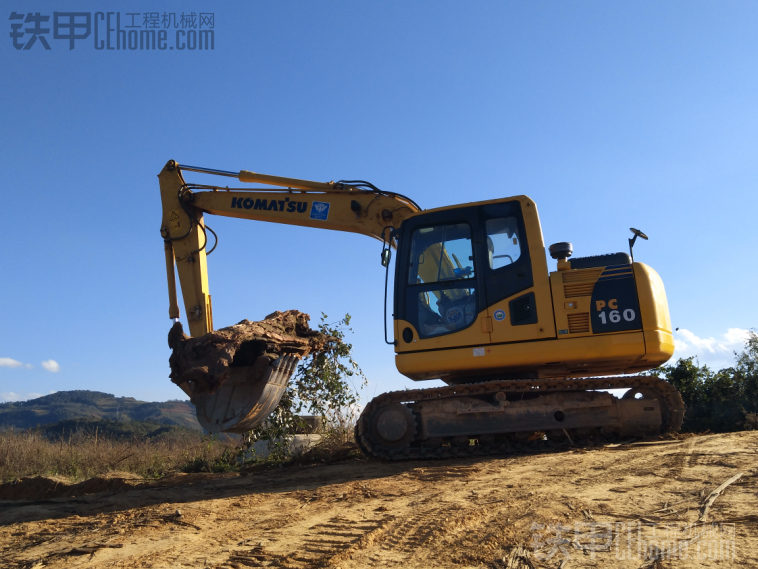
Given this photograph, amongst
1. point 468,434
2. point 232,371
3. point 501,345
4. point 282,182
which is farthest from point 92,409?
point 501,345

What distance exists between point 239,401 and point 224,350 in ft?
2.32

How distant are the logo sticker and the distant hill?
4617 centimetres

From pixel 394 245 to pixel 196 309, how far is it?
3087 millimetres

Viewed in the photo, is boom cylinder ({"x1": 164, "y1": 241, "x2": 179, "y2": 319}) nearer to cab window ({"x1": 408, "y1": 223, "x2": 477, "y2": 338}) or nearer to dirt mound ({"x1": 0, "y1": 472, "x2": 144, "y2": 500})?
dirt mound ({"x1": 0, "y1": 472, "x2": 144, "y2": 500})

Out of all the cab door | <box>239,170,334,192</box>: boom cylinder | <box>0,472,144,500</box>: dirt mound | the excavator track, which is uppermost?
<box>239,170,334,192</box>: boom cylinder

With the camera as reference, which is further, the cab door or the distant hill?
the distant hill

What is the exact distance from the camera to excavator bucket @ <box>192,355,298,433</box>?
6754 millimetres

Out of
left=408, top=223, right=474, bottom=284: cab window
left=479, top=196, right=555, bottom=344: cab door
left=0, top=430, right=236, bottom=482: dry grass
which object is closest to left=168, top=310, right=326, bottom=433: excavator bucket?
left=408, top=223, right=474, bottom=284: cab window

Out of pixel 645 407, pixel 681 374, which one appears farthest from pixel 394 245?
pixel 681 374

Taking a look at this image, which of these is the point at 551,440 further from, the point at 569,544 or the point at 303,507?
the point at 569,544

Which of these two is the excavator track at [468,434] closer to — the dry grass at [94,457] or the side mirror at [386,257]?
the side mirror at [386,257]

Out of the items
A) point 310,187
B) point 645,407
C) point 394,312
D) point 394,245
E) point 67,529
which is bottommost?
point 67,529

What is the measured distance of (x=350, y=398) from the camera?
10.5m

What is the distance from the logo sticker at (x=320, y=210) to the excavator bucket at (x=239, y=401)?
2.59m
